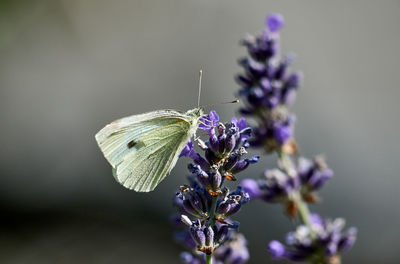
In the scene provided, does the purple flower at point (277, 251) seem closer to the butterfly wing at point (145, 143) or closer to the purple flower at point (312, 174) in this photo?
the purple flower at point (312, 174)

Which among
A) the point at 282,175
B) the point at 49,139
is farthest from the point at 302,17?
the point at 282,175

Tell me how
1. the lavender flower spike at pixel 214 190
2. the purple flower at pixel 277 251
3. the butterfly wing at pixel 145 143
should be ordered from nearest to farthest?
the lavender flower spike at pixel 214 190 < the butterfly wing at pixel 145 143 < the purple flower at pixel 277 251

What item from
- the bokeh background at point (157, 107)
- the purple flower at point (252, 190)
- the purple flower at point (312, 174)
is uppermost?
the bokeh background at point (157, 107)

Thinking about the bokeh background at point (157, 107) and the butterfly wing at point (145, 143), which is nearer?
the butterfly wing at point (145, 143)

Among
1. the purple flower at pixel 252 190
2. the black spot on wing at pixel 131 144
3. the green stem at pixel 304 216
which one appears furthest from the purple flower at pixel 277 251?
the black spot on wing at pixel 131 144

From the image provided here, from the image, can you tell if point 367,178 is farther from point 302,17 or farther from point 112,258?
point 112,258

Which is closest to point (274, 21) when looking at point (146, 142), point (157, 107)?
point (146, 142)

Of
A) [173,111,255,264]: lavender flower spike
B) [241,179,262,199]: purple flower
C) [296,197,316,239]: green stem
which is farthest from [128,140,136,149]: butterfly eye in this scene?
[296,197,316,239]: green stem
